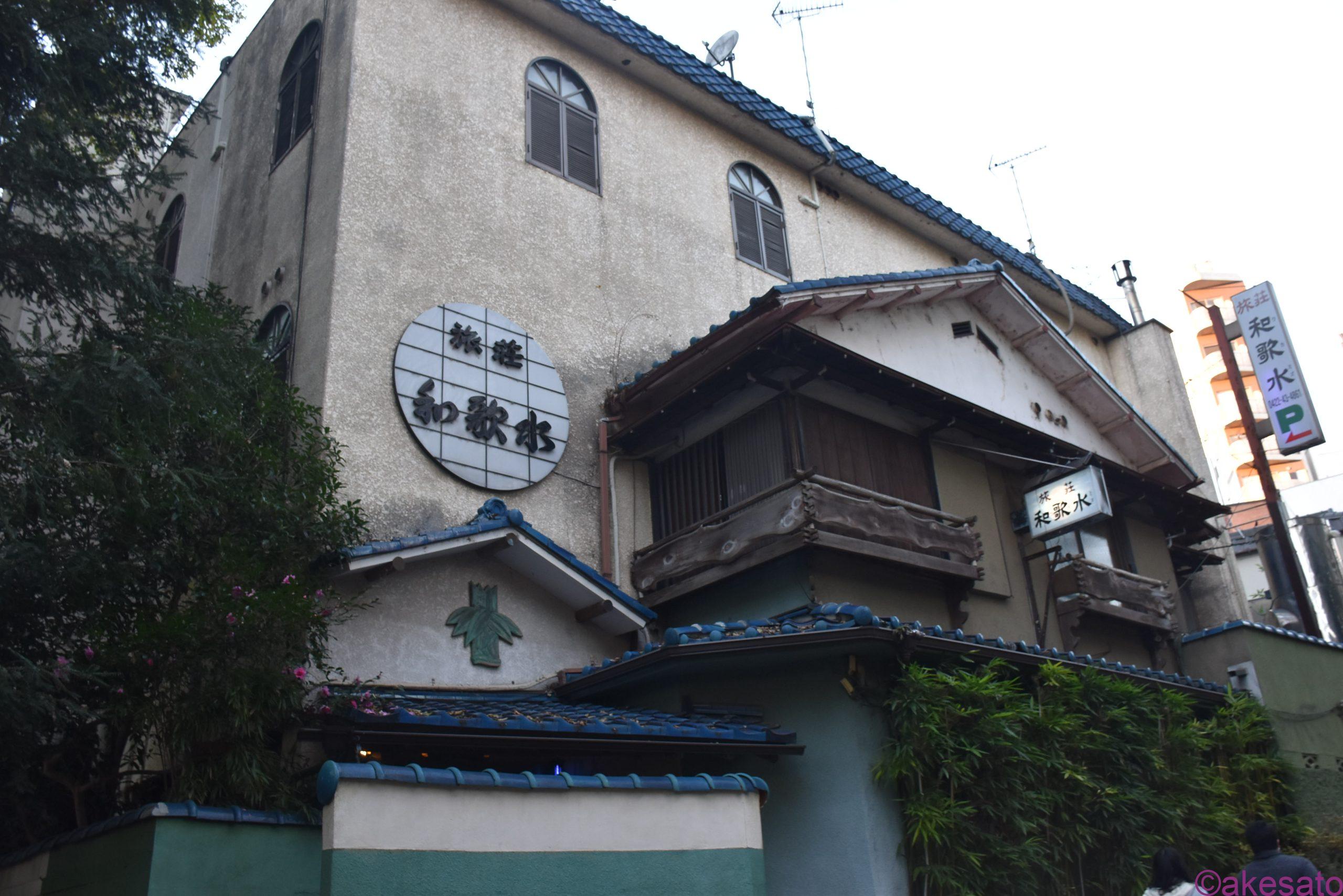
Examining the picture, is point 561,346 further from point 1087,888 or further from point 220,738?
point 1087,888

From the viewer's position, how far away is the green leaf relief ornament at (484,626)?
12320mm

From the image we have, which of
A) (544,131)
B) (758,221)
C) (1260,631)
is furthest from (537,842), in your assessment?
(758,221)

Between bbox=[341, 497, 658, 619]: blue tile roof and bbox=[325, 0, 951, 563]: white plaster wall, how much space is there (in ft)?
3.03

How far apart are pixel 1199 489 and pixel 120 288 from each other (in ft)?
75.8

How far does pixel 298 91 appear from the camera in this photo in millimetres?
16922

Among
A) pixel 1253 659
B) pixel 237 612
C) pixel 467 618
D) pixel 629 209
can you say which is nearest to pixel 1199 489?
pixel 1253 659

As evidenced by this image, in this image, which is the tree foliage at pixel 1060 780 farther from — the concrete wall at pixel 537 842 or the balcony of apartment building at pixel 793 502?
the balcony of apartment building at pixel 793 502

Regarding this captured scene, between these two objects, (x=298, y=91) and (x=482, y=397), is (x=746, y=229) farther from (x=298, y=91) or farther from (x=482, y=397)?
(x=298, y=91)

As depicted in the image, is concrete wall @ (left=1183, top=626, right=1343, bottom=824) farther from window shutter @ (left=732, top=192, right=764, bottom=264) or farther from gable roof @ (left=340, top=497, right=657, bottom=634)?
window shutter @ (left=732, top=192, right=764, bottom=264)

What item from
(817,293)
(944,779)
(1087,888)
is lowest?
(1087,888)

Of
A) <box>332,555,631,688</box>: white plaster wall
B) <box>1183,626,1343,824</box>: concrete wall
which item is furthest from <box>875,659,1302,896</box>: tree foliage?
<box>332,555,631,688</box>: white plaster wall

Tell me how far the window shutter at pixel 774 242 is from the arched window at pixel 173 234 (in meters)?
10.5

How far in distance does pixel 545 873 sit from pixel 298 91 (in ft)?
43.1

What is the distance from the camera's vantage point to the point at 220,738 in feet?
29.1
